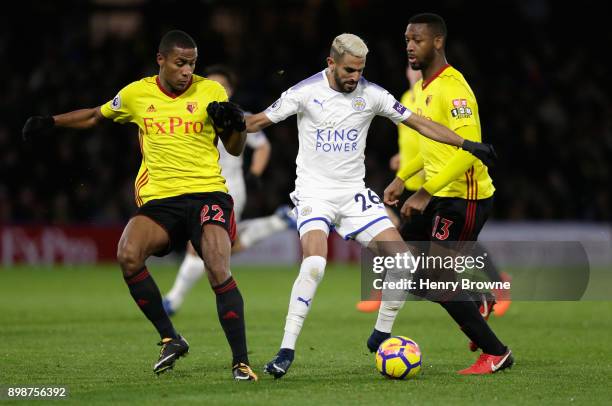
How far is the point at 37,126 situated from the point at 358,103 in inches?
87.4

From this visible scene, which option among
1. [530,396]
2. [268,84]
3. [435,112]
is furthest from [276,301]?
[268,84]

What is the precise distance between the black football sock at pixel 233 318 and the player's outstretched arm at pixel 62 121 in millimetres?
1517

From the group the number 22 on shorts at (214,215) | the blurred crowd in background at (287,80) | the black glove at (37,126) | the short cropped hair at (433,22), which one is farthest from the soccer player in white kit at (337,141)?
the blurred crowd in background at (287,80)

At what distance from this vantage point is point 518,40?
2303cm

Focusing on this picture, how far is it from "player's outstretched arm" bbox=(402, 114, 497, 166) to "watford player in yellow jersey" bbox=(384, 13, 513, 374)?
0.28 metres

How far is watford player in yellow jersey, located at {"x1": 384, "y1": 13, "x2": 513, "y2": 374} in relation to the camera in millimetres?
7625

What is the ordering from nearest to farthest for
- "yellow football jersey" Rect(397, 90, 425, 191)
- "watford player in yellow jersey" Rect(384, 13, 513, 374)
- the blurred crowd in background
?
"watford player in yellow jersey" Rect(384, 13, 513, 374) → "yellow football jersey" Rect(397, 90, 425, 191) → the blurred crowd in background

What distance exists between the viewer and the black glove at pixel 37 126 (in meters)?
7.68

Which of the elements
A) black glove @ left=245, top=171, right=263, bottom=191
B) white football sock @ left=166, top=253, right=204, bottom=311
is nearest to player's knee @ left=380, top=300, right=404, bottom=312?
white football sock @ left=166, top=253, right=204, bottom=311

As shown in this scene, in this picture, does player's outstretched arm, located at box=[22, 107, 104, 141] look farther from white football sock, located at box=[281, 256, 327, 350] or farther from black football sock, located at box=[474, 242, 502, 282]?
black football sock, located at box=[474, 242, 502, 282]

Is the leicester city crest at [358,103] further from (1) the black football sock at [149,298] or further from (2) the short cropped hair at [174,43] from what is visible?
(1) the black football sock at [149,298]

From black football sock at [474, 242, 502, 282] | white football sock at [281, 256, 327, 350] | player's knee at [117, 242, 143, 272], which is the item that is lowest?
black football sock at [474, 242, 502, 282]

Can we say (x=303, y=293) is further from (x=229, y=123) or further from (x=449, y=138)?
(x=449, y=138)

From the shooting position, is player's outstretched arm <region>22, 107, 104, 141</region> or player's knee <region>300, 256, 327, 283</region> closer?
player's knee <region>300, 256, 327, 283</region>
